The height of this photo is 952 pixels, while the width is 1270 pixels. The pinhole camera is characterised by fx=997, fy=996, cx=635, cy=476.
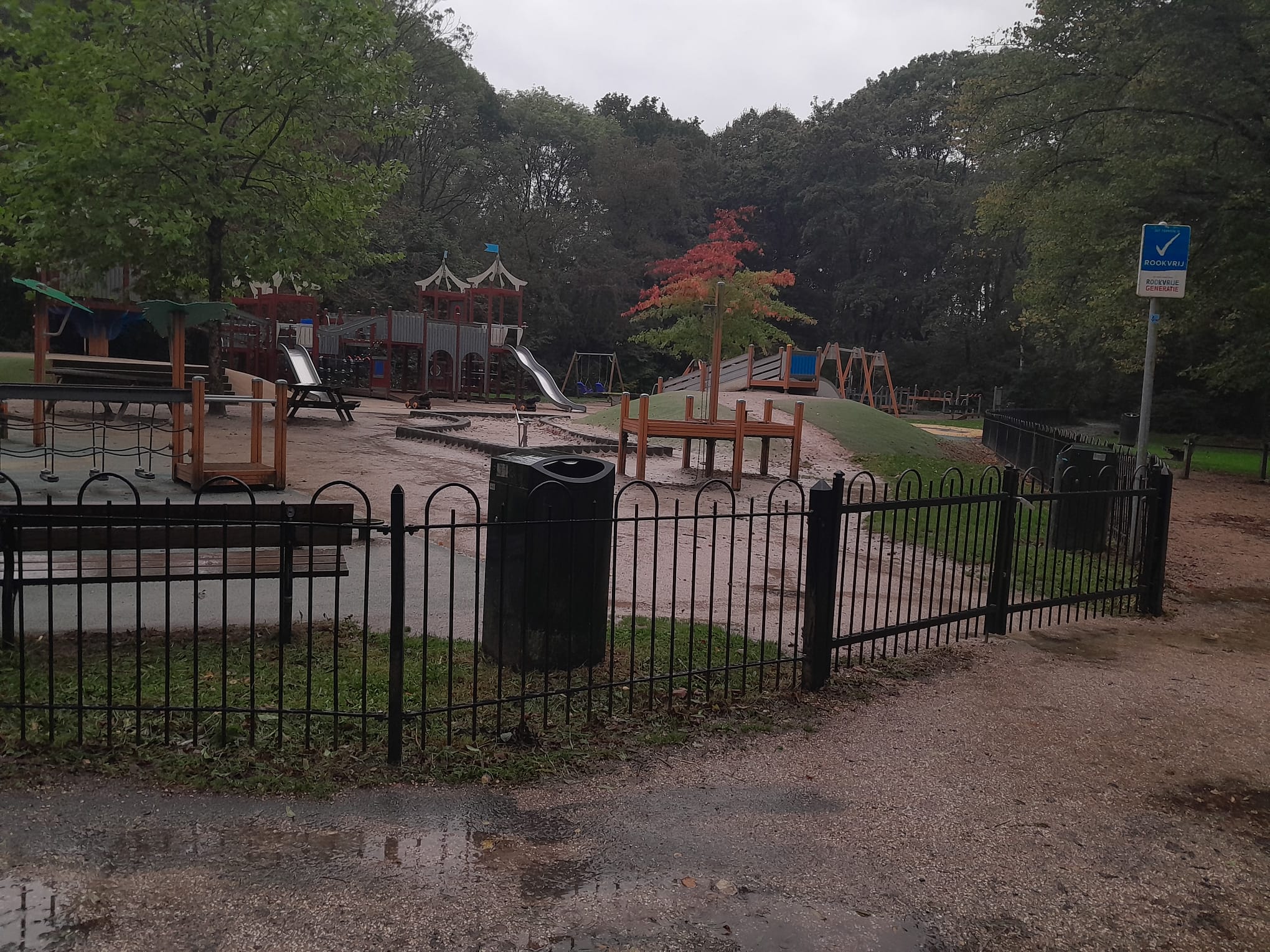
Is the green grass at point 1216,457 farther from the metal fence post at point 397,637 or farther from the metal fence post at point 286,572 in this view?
the metal fence post at point 397,637

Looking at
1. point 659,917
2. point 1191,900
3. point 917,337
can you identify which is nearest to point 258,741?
point 659,917

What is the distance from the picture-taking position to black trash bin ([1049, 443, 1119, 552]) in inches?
364

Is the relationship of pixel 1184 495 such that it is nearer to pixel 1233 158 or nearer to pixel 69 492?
pixel 1233 158

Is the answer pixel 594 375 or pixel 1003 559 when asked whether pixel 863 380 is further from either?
pixel 1003 559

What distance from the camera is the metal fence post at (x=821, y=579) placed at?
18.5ft

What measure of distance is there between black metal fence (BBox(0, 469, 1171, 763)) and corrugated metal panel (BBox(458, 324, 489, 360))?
26.7 metres

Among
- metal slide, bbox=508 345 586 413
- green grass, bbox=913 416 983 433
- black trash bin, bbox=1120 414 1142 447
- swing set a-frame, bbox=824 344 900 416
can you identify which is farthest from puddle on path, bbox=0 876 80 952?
green grass, bbox=913 416 983 433

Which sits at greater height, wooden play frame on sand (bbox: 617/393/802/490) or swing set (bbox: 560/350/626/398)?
swing set (bbox: 560/350/626/398)

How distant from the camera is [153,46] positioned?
1816 centimetres

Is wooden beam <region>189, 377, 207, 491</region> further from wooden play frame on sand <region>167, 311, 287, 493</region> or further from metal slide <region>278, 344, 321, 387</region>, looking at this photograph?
metal slide <region>278, 344, 321, 387</region>

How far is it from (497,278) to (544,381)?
650cm

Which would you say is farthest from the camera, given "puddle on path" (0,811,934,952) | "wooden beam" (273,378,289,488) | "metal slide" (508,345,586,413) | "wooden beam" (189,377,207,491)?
"metal slide" (508,345,586,413)

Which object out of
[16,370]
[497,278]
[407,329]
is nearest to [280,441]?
[16,370]

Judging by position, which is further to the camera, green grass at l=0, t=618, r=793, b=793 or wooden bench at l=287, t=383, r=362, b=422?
wooden bench at l=287, t=383, r=362, b=422
